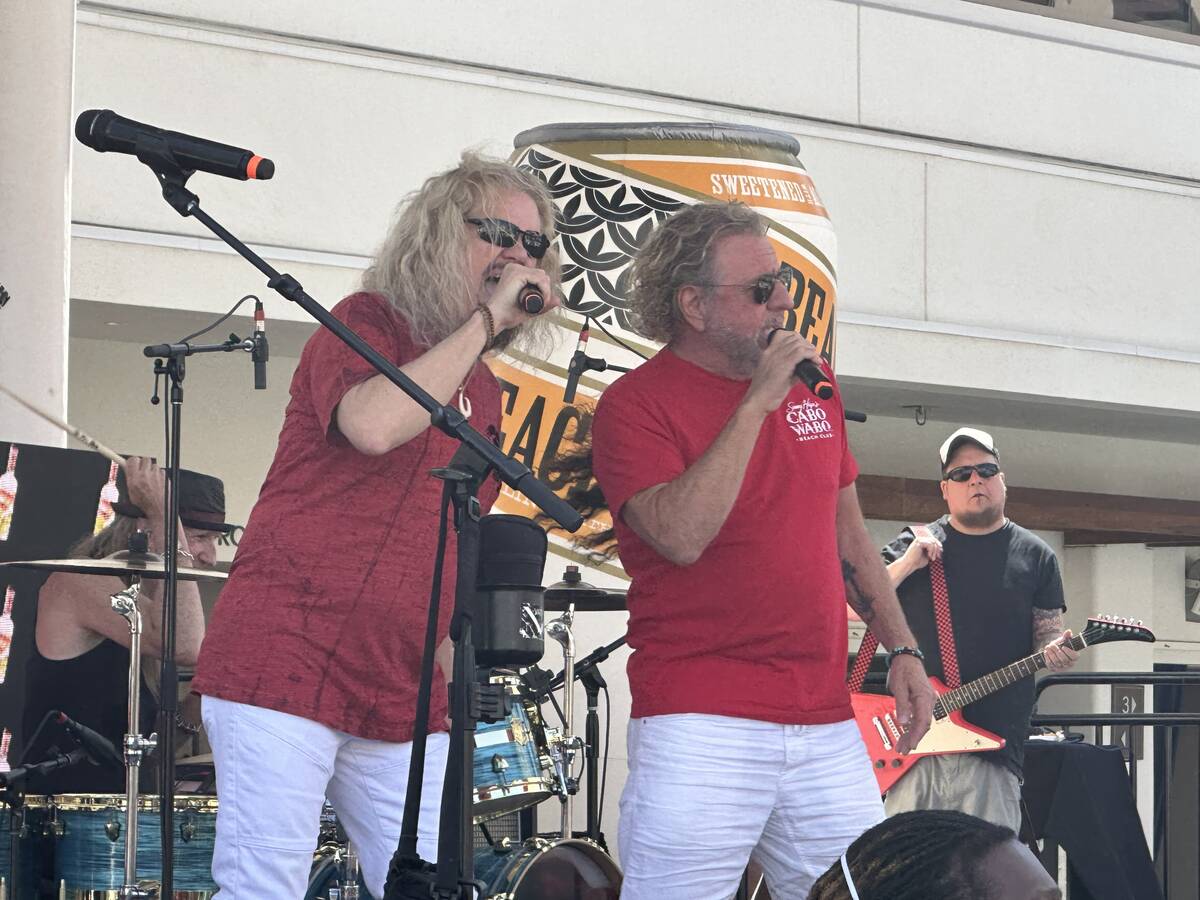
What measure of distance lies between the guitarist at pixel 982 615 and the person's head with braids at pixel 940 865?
4309 millimetres

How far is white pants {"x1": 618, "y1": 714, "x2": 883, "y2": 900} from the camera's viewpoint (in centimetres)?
289

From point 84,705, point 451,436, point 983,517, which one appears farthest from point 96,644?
point 983,517

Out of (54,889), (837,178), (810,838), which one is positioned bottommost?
(54,889)

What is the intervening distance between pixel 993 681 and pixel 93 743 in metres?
2.99

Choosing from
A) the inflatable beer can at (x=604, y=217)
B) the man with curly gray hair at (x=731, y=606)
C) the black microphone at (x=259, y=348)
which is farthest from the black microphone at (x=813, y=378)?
the black microphone at (x=259, y=348)

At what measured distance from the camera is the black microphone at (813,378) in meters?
2.92

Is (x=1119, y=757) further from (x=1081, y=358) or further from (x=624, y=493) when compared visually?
(x=1081, y=358)

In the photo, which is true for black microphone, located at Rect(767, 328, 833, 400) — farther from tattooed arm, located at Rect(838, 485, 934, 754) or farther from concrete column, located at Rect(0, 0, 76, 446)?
concrete column, located at Rect(0, 0, 76, 446)

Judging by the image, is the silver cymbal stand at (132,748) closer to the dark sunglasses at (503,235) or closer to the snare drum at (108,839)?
the snare drum at (108,839)

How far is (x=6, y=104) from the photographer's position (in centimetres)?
573

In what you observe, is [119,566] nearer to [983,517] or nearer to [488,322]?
[488,322]

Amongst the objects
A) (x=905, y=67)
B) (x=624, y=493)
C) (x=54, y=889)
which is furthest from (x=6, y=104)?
(x=905, y=67)

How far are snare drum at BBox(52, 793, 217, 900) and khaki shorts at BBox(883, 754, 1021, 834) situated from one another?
2270 millimetres

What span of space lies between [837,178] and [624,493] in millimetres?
5781
